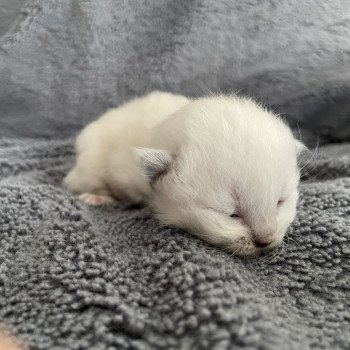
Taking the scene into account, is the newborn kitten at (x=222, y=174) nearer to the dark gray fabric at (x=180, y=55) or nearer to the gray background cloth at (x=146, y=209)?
the gray background cloth at (x=146, y=209)

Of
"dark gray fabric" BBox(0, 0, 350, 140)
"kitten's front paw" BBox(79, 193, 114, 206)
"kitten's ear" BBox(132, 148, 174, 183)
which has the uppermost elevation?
"dark gray fabric" BBox(0, 0, 350, 140)

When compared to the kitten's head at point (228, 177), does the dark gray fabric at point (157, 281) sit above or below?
below

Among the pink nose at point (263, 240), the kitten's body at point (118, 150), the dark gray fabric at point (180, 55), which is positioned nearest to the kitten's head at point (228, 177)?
the pink nose at point (263, 240)

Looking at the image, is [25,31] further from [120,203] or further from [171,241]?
[171,241]

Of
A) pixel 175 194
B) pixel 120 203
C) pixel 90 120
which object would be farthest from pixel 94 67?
pixel 175 194

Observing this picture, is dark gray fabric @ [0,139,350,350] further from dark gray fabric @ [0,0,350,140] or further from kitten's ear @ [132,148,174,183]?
dark gray fabric @ [0,0,350,140]

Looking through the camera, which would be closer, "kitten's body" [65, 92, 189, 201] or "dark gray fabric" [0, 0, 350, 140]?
"kitten's body" [65, 92, 189, 201]

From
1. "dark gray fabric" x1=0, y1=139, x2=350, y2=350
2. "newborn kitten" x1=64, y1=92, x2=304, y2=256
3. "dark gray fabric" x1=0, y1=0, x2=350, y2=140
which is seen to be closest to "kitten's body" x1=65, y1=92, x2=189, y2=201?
"newborn kitten" x1=64, y1=92, x2=304, y2=256

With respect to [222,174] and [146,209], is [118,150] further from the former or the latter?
[222,174]

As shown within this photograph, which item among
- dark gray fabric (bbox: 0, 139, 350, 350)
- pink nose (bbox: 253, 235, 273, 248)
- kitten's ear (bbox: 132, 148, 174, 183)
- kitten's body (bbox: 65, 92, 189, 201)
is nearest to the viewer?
dark gray fabric (bbox: 0, 139, 350, 350)
